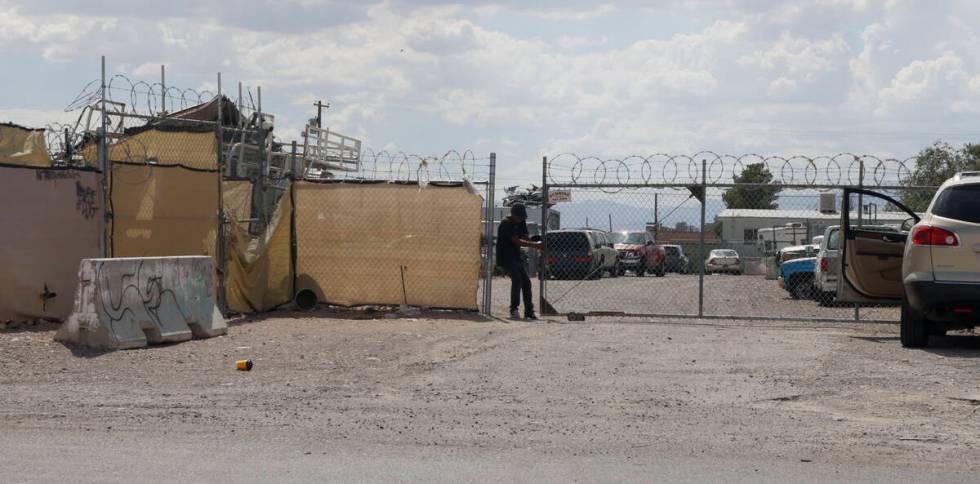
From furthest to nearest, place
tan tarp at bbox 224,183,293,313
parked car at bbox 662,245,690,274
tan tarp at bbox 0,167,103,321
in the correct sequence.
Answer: parked car at bbox 662,245,690,274
tan tarp at bbox 224,183,293,313
tan tarp at bbox 0,167,103,321

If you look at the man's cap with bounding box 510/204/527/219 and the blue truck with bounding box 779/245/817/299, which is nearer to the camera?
the man's cap with bounding box 510/204/527/219

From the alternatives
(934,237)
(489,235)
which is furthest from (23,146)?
(934,237)

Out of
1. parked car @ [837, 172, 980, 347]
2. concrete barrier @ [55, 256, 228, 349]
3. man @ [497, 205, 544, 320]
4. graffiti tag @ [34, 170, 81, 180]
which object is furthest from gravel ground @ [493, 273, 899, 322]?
graffiti tag @ [34, 170, 81, 180]

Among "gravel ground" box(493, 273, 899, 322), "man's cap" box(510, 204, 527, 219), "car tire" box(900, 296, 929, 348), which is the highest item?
"man's cap" box(510, 204, 527, 219)

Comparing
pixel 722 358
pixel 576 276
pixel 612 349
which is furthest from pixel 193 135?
pixel 576 276

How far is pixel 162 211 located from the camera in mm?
14828

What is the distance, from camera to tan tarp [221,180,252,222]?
16.6 m

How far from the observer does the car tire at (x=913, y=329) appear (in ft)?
41.0

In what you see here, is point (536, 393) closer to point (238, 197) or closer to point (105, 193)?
point (105, 193)

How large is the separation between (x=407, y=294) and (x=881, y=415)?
8.89 m

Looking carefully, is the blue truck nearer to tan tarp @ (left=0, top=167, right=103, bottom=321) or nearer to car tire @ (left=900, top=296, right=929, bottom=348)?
car tire @ (left=900, top=296, right=929, bottom=348)

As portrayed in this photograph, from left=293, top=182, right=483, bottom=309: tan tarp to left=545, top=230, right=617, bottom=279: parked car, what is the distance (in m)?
10.2

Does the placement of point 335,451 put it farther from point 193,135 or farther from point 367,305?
point 193,135

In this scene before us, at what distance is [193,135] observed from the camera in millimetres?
17109
